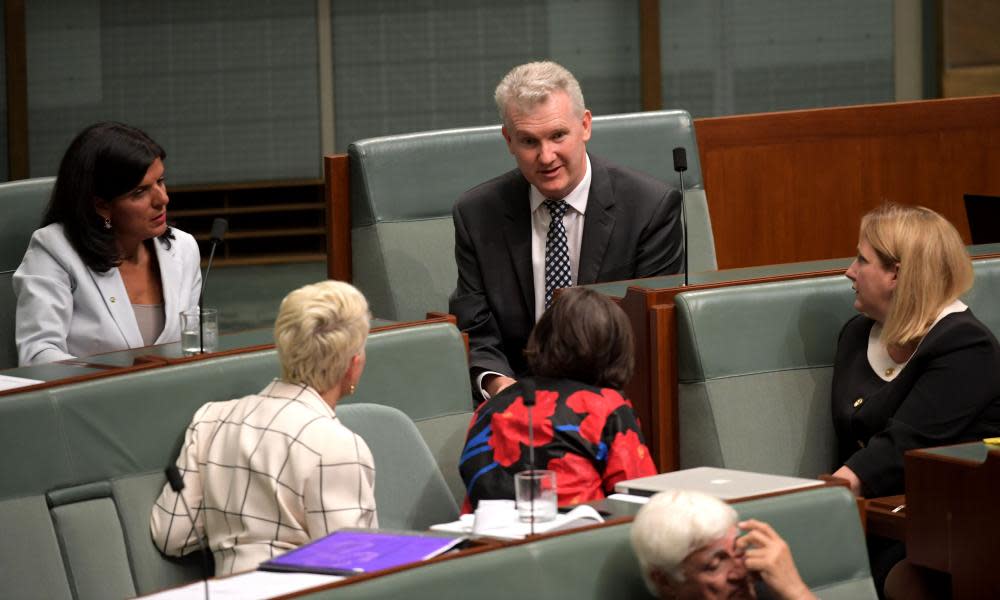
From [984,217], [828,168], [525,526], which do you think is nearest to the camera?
[525,526]

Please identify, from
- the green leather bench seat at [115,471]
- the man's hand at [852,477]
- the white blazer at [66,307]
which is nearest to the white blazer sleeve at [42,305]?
the white blazer at [66,307]

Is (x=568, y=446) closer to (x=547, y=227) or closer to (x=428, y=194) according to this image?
(x=547, y=227)

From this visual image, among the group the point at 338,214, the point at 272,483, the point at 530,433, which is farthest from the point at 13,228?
the point at 530,433

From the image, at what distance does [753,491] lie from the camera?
208cm

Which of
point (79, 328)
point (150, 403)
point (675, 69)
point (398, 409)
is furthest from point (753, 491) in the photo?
point (675, 69)

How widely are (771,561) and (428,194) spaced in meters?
2.40

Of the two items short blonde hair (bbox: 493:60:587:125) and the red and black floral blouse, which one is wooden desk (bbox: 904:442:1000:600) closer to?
the red and black floral blouse

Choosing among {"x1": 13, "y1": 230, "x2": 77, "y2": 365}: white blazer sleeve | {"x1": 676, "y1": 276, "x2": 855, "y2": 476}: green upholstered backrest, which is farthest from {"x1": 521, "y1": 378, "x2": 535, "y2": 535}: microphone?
{"x1": 13, "y1": 230, "x2": 77, "y2": 365}: white blazer sleeve

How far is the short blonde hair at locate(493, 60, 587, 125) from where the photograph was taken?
3332mm

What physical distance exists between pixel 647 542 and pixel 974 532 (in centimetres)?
83

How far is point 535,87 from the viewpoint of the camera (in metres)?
3.33

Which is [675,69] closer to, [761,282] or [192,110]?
[192,110]

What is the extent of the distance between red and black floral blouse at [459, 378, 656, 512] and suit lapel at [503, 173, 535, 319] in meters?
0.86

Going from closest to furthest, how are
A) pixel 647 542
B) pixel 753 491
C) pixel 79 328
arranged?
1. pixel 647 542
2. pixel 753 491
3. pixel 79 328
